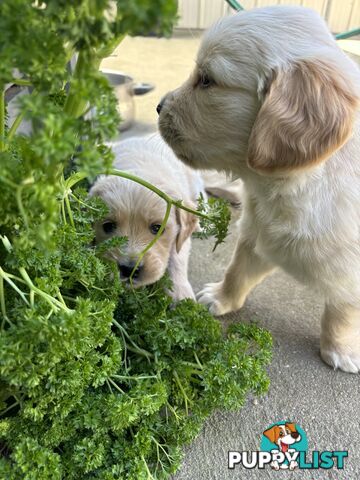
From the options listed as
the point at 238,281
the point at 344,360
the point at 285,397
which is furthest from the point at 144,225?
the point at 344,360

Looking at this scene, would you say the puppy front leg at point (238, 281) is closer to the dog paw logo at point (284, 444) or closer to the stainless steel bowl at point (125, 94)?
the dog paw logo at point (284, 444)

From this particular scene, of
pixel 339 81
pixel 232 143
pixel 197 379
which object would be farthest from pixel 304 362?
pixel 339 81

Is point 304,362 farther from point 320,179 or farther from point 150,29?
point 150,29

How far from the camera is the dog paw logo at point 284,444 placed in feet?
4.34

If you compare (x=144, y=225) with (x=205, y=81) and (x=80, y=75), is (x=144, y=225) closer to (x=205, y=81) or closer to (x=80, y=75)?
(x=205, y=81)

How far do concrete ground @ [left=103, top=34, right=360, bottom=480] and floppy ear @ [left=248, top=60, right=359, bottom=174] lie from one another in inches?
14.8

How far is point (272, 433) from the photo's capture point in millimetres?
1406

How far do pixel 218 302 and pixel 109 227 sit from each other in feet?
1.83

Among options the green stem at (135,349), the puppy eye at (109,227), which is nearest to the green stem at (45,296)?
the green stem at (135,349)

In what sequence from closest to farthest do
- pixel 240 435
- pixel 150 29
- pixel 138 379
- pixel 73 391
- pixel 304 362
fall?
pixel 150 29 < pixel 73 391 < pixel 138 379 < pixel 240 435 < pixel 304 362

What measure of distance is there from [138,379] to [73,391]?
19 centimetres

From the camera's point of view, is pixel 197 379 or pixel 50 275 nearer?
pixel 50 275

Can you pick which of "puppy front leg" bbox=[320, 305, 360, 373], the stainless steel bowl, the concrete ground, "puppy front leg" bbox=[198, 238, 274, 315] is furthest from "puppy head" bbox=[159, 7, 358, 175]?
the stainless steel bowl

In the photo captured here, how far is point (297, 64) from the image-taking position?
A: 42.8 inches
